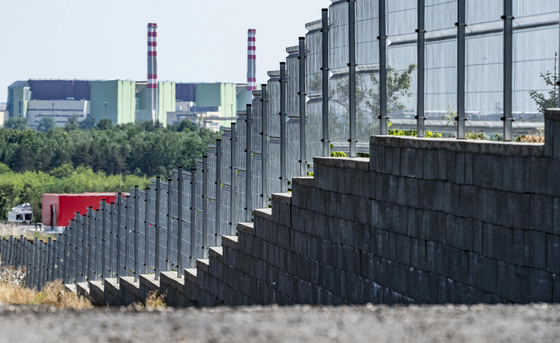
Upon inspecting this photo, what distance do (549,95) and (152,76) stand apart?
13496 cm

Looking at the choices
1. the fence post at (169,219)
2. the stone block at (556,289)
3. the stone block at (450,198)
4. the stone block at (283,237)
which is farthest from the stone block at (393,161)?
the fence post at (169,219)

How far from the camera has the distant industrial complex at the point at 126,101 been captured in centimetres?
14912

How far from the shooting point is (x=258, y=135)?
37.7 feet

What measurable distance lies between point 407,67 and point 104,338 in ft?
15.9

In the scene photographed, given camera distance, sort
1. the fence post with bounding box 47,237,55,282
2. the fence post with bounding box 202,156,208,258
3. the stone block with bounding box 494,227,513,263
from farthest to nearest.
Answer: the fence post with bounding box 47,237,55,282
the fence post with bounding box 202,156,208,258
the stone block with bounding box 494,227,513,263

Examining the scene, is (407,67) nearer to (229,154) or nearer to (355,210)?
(355,210)

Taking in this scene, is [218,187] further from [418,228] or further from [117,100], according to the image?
[117,100]

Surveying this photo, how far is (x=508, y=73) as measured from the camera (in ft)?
21.7

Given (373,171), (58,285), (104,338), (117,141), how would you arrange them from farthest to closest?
1. (117,141)
2. (58,285)
3. (373,171)
4. (104,338)

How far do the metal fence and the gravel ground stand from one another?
2.41m

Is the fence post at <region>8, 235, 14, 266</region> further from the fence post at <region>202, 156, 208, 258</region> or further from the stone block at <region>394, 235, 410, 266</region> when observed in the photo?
the stone block at <region>394, 235, 410, 266</region>

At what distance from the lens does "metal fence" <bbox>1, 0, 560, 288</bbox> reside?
6.64m

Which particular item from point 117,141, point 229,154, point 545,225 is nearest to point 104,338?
point 545,225

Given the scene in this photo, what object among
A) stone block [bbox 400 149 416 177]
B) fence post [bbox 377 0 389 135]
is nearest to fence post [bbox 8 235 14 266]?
fence post [bbox 377 0 389 135]
